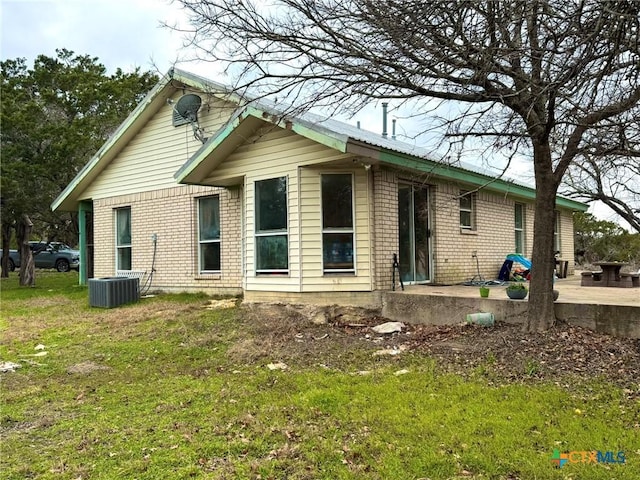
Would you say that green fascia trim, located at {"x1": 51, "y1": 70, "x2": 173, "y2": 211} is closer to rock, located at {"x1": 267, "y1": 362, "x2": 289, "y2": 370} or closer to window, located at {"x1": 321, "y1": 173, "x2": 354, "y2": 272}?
window, located at {"x1": 321, "y1": 173, "x2": 354, "y2": 272}

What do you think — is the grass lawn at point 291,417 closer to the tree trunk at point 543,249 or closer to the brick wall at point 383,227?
the tree trunk at point 543,249

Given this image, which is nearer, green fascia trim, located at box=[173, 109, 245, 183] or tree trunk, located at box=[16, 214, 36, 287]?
green fascia trim, located at box=[173, 109, 245, 183]

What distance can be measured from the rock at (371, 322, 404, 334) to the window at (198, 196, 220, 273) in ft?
17.4

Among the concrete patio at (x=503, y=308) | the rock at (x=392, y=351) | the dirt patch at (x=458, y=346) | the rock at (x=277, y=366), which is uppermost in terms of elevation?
the concrete patio at (x=503, y=308)

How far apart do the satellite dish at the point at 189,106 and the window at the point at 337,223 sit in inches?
193

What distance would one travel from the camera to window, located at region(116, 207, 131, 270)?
14102mm

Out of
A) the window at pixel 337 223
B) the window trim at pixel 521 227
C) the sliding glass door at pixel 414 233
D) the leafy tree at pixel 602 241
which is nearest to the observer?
the window at pixel 337 223

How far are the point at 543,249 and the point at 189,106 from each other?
9.06m

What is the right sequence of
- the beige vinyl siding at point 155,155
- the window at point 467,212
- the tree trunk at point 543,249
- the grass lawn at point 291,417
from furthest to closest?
the beige vinyl siding at point 155,155, the window at point 467,212, the tree trunk at point 543,249, the grass lawn at point 291,417

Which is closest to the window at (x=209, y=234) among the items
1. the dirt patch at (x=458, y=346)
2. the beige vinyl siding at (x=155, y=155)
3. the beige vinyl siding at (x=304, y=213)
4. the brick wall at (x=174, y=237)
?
the brick wall at (x=174, y=237)

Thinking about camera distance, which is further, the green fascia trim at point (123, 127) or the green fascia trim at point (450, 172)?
the green fascia trim at point (123, 127)

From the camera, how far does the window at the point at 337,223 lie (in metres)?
8.81

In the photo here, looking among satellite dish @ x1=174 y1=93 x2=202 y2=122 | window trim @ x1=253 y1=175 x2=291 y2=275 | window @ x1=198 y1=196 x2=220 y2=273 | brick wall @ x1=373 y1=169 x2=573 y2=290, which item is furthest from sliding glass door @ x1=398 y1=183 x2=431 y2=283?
satellite dish @ x1=174 y1=93 x2=202 y2=122

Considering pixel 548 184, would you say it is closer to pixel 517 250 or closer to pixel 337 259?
pixel 337 259
